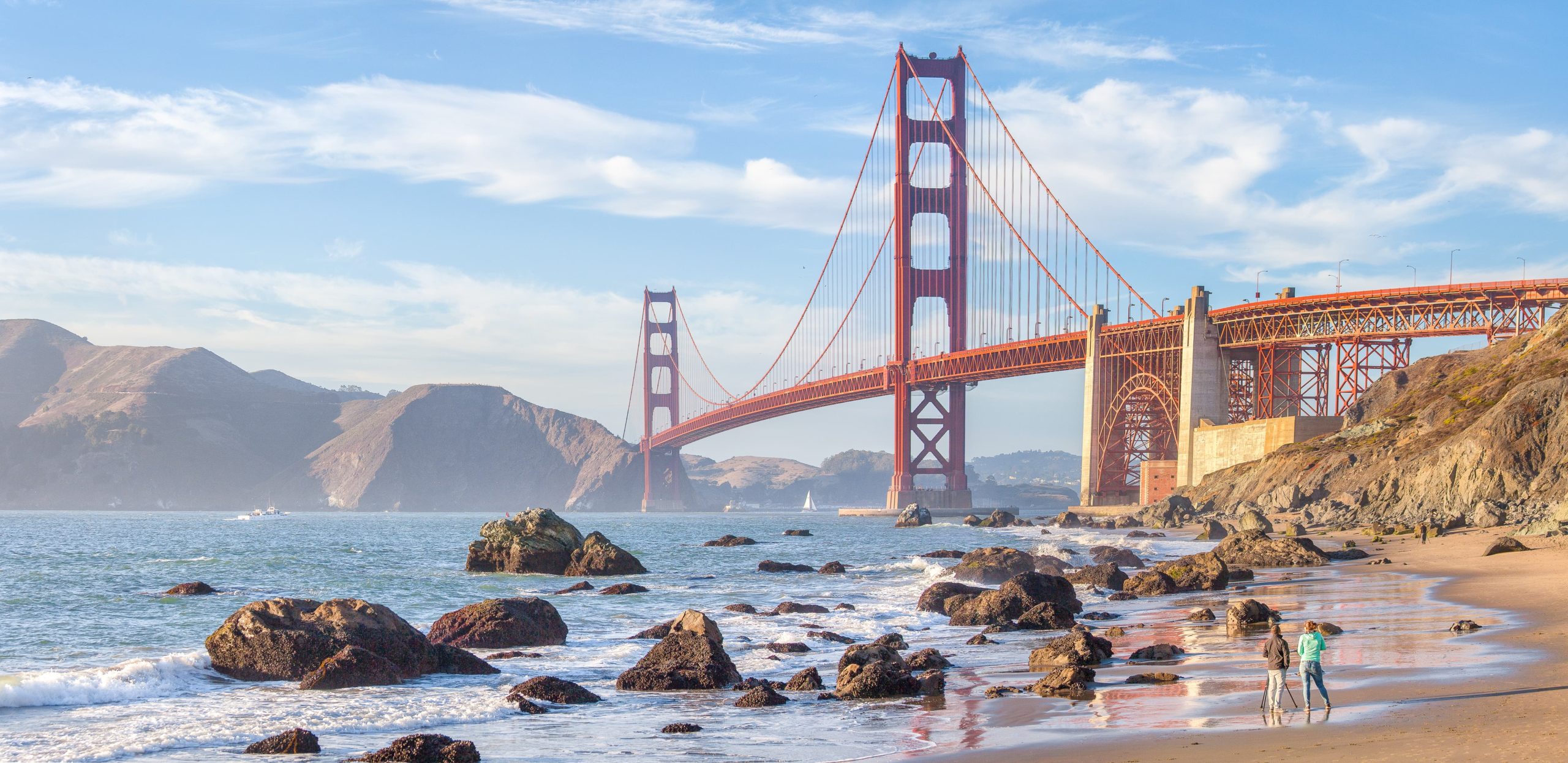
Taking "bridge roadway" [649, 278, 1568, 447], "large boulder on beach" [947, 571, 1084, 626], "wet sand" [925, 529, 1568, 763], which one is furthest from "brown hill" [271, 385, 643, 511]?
"wet sand" [925, 529, 1568, 763]

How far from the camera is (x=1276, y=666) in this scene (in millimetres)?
10867

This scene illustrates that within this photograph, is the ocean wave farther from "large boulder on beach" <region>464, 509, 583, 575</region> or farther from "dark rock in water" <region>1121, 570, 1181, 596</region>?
"large boulder on beach" <region>464, 509, 583, 575</region>

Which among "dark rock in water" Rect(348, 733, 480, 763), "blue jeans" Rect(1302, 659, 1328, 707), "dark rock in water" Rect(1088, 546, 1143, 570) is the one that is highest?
"blue jeans" Rect(1302, 659, 1328, 707)

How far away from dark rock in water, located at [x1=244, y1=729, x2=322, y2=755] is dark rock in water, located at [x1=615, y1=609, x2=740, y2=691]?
4.31 metres

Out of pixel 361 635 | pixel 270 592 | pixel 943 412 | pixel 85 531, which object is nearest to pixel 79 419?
pixel 85 531

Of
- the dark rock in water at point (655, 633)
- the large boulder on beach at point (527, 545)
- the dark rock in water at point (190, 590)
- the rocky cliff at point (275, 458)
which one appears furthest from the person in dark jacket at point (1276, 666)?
the rocky cliff at point (275, 458)

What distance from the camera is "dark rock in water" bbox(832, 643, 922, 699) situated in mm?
13242

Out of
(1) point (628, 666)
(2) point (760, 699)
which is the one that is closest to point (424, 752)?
(2) point (760, 699)

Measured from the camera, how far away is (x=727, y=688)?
46.9ft

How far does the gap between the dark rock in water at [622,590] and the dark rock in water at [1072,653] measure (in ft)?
47.9

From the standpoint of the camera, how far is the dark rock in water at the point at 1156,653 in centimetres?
1478

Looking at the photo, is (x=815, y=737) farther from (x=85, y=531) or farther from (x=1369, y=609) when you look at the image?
(x=85, y=531)

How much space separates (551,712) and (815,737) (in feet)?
10.1

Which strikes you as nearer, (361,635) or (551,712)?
(551,712)
